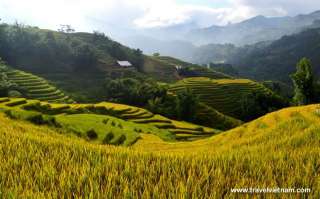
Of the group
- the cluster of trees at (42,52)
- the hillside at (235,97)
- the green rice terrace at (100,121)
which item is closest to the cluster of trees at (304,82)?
the green rice terrace at (100,121)

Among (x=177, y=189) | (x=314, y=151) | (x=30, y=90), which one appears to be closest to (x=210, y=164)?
(x=177, y=189)

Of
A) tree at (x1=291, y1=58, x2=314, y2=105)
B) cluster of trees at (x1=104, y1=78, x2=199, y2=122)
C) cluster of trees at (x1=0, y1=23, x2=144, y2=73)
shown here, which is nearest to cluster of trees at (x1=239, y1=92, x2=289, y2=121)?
cluster of trees at (x1=104, y1=78, x2=199, y2=122)

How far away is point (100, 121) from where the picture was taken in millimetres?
31172

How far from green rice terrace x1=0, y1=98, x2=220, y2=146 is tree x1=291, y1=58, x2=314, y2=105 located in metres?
14.8

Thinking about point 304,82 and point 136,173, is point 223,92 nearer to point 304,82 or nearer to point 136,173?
point 304,82

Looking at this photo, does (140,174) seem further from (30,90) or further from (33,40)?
(33,40)

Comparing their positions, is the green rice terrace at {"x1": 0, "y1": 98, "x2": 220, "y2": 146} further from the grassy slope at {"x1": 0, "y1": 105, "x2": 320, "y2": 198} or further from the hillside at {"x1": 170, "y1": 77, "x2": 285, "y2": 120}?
the hillside at {"x1": 170, "y1": 77, "x2": 285, "y2": 120}

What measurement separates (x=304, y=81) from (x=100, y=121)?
95.6 ft

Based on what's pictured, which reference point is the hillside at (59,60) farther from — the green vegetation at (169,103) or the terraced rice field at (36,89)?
the terraced rice field at (36,89)

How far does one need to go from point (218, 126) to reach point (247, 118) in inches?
474

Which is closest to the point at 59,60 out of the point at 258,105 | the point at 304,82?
the point at 258,105

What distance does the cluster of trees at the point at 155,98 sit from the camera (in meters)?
65.6

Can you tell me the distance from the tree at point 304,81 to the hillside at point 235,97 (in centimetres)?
2903

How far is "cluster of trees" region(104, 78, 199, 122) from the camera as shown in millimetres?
65625
